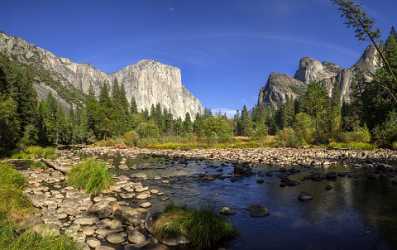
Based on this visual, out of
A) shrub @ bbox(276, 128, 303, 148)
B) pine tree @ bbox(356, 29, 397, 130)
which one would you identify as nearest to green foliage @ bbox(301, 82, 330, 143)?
shrub @ bbox(276, 128, 303, 148)

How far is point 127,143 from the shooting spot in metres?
57.2

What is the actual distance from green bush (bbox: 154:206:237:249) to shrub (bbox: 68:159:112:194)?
244 inches

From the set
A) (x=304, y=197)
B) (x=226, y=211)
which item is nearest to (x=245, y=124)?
(x=304, y=197)

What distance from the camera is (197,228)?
8.09 meters

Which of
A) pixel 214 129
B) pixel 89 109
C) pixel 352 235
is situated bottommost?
pixel 352 235

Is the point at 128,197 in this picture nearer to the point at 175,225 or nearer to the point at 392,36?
the point at 175,225

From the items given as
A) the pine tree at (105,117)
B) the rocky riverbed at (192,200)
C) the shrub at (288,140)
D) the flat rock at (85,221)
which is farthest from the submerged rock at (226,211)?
the pine tree at (105,117)

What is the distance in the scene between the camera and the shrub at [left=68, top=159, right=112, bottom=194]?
13914 millimetres

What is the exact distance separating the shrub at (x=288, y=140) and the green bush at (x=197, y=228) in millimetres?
37251

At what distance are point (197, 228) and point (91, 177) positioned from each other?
802cm

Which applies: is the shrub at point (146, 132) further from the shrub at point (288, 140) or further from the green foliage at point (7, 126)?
the green foliage at point (7, 126)

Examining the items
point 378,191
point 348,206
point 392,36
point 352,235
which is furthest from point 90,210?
point 392,36

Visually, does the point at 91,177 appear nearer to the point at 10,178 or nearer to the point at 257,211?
the point at 10,178

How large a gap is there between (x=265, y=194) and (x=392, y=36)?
40.5 metres
